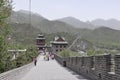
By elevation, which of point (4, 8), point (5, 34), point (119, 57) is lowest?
Answer: point (119, 57)

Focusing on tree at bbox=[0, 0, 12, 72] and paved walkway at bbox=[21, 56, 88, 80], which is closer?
tree at bbox=[0, 0, 12, 72]

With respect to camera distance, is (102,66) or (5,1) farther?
(102,66)

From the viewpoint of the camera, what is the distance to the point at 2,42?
17375 millimetres

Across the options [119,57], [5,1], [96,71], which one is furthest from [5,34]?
[96,71]

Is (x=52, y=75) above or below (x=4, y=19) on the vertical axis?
below

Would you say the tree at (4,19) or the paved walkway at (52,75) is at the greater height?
the tree at (4,19)

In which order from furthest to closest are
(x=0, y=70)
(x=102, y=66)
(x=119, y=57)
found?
1. (x=0, y=70)
2. (x=102, y=66)
3. (x=119, y=57)

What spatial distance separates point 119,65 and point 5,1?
636 cm

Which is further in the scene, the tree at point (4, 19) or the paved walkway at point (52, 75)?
the paved walkway at point (52, 75)

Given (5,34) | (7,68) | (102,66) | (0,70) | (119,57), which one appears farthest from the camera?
(7,68)

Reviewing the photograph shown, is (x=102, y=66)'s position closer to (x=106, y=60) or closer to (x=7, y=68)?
(x=106, y=60)

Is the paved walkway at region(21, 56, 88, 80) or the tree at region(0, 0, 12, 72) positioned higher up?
the tree at region(0, 0, 12, 72)

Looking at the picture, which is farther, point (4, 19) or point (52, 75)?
point (52, 75)

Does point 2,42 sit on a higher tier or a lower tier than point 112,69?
higher
